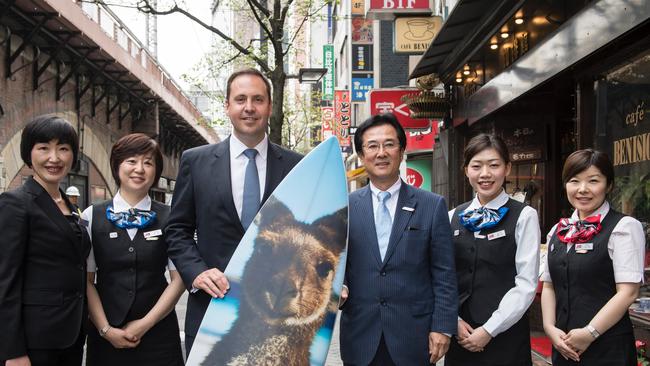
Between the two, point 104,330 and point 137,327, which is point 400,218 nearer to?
point 137,327

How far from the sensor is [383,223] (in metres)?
3.01

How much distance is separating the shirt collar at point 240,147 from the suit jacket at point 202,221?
0.16 feet

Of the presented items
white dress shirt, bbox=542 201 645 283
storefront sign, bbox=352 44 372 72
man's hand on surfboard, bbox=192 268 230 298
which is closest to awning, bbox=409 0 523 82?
white dress shirt, bbox=542 201 645 283

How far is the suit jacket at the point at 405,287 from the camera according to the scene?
9.36 feet

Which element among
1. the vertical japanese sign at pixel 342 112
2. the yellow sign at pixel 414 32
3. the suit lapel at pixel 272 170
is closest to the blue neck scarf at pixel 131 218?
the suit lapel at pixel 272 170

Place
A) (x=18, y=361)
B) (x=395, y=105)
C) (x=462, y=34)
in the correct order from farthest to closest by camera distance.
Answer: (x=395, y=105)
(x=462, y=34)
(x=18, y=361)

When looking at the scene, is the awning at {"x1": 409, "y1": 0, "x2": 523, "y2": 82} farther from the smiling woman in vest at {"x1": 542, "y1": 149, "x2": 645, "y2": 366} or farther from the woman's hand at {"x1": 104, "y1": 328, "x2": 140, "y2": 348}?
the woman's hand at {"x1": 104, "y1": 328, "x2": 140, "y2": 348}

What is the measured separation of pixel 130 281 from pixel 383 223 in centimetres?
133

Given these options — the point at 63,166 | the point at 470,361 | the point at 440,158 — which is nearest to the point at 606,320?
the point at 470,361

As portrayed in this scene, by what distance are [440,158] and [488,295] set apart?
810 centimetres

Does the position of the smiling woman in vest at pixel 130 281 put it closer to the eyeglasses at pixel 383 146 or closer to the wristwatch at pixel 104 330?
the wristwatch at pixel 104 330

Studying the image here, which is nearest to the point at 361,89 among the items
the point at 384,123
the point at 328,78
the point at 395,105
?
the point at 328,78

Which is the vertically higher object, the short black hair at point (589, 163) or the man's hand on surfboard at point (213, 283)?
the short black hair at point (589, 163)

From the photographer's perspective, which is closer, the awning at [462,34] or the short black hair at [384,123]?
the short black hair at [384,123]
